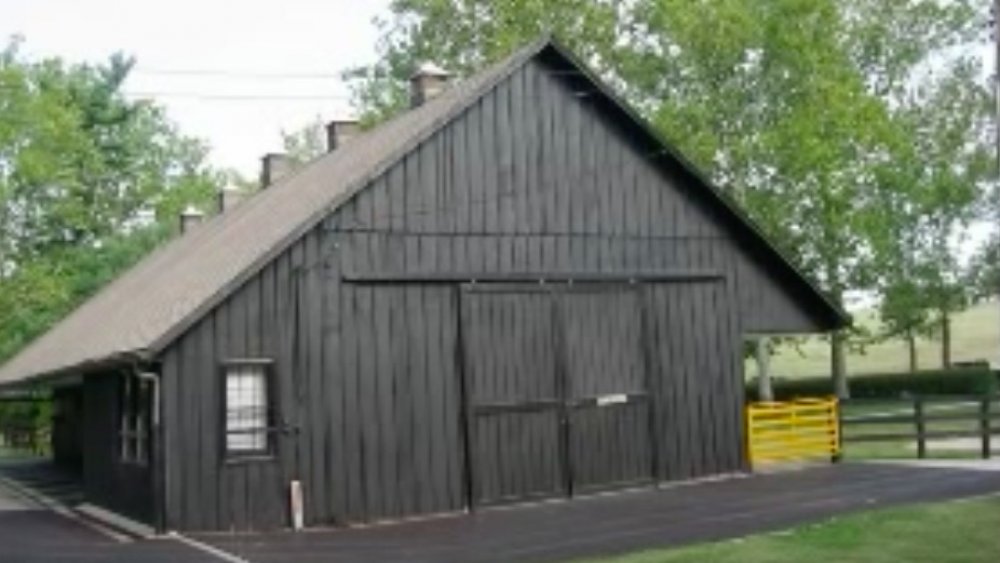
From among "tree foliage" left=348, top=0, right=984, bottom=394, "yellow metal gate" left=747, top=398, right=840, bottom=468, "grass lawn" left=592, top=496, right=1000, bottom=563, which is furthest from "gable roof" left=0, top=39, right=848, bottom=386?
"tree foliage" left=348, top=0, right=984, bottom=394

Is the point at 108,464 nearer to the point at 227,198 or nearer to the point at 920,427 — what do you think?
the point at 920,427

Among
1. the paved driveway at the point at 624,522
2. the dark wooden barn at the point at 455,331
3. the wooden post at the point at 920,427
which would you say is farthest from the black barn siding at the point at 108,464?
the wooden post at the point at 920,427

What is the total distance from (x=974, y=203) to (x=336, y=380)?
4109cm

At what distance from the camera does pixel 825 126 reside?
41.0m

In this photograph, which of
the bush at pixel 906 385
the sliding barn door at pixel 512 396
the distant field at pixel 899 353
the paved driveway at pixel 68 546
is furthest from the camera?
the distant field at pixel 899 353

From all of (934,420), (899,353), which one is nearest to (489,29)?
(934,420)

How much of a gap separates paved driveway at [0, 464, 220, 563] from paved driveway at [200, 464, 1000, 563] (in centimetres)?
80

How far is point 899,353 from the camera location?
9106 centimetres

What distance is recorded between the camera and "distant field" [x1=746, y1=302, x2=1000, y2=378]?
261 ft

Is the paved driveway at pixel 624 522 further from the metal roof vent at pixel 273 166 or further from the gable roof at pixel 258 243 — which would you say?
the metal roof vent at pixel 273 166

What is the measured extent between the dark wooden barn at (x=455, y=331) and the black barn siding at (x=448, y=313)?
0.03 metres

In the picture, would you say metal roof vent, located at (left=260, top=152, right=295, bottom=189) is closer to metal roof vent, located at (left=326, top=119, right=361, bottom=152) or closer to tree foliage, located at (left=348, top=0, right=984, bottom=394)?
metal roof vent, located at (left=326, top=119, right=361, bottom=152)

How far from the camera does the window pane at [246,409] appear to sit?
17.2 meters

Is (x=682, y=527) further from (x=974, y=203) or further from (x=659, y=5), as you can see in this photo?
(x=974, y=203)
